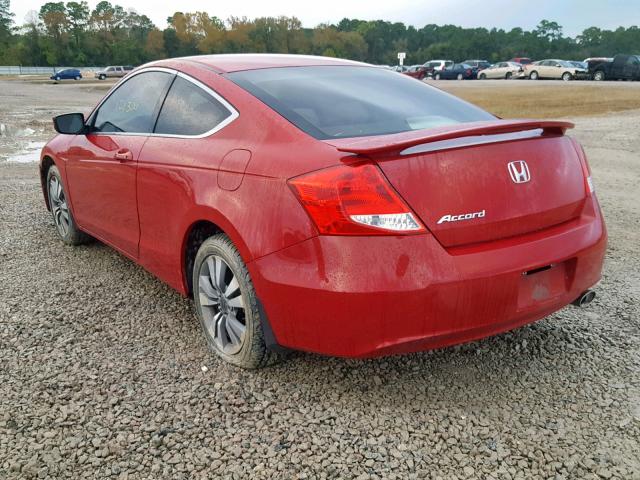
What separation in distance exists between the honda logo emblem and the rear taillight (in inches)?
19.8

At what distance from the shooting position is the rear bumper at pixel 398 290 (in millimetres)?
2281

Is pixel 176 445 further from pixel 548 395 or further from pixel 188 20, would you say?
pixel 188 20

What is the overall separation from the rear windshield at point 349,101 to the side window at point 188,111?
7.4 inches

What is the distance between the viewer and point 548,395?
108 inches

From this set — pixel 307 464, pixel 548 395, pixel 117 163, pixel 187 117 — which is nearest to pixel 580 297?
pixel 548 395

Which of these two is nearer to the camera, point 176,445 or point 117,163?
point 176,445

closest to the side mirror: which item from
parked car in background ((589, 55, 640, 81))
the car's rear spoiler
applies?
the car's rear spoiler

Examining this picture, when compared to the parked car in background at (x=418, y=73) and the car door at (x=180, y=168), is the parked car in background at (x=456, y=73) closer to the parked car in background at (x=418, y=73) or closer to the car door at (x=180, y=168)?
the parked car in background at (x=418, y=73)

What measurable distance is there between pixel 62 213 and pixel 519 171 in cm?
392

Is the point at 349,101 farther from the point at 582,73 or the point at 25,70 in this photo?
the point at 25,70

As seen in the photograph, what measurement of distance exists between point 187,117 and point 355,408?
1812 mm

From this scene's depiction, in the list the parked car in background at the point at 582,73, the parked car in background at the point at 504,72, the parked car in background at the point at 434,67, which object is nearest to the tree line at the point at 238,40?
the parked car in background at the point at 434,67

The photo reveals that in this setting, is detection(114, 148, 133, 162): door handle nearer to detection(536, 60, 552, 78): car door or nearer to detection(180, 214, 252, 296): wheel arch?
detection(180, 214, 252, 296): wheel arch

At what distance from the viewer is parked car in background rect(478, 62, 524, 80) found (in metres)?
46.8
